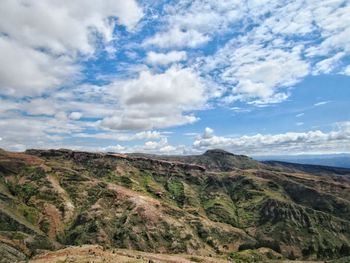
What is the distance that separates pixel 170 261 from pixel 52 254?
55.0 m

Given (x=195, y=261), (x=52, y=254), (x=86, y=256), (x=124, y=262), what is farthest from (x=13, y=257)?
(x=195, y=261)

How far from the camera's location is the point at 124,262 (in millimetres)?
133500

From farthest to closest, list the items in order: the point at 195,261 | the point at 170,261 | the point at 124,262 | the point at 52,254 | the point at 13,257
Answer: the point at 195,261, the point at 170,261, the point at 13,257, the point at 52,254, the point at 124,262

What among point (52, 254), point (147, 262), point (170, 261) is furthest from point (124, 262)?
point (170, 261)

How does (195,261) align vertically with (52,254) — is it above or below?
below

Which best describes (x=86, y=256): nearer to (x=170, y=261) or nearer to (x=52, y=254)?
(x=52, y=254)

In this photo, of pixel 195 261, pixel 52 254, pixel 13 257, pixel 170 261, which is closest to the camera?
pixel 52 254

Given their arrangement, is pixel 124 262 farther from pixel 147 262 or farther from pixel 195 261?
pixel 195 261

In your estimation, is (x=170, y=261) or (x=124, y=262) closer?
(x=124, y=262)

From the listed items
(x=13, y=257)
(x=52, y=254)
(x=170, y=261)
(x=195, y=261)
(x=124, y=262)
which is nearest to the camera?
(x=124, y=262)

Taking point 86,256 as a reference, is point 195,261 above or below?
below

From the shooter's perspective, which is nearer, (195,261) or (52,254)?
(52,254)

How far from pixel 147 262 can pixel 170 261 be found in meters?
39.3

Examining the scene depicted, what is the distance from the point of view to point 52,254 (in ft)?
481
